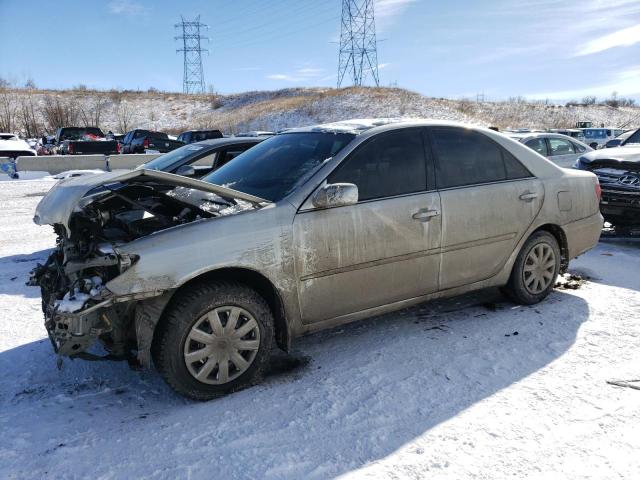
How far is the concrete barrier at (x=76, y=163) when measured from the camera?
1869 centimetres

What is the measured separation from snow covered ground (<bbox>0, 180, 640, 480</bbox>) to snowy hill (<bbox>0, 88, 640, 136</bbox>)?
44.2 meters

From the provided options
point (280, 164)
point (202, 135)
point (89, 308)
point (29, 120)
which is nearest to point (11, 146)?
point (202, 135)

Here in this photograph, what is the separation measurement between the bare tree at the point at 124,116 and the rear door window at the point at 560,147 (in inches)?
1830

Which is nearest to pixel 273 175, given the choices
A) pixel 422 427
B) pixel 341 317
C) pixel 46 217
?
pixel 341 317

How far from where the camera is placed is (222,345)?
3076mm

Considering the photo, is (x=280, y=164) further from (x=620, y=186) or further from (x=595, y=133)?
(x=595, y=133)

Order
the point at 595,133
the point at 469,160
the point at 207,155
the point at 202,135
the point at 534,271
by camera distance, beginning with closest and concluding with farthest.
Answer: the point at 469,160 < the point at 534,271 < the point at 207,155 < the point at 202,135 < the point at 595,133

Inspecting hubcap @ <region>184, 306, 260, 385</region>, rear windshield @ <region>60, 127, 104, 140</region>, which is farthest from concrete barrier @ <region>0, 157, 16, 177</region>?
hubcap @ <region>184, 306, 260, 385</region>

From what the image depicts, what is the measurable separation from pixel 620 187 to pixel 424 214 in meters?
4.63

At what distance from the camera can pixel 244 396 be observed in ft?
10.3

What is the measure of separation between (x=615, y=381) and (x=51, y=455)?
3.35 meters

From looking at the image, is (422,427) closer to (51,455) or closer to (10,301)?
(51,455)

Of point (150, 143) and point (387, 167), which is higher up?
point (150, 143)

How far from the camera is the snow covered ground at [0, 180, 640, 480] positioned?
249cm
